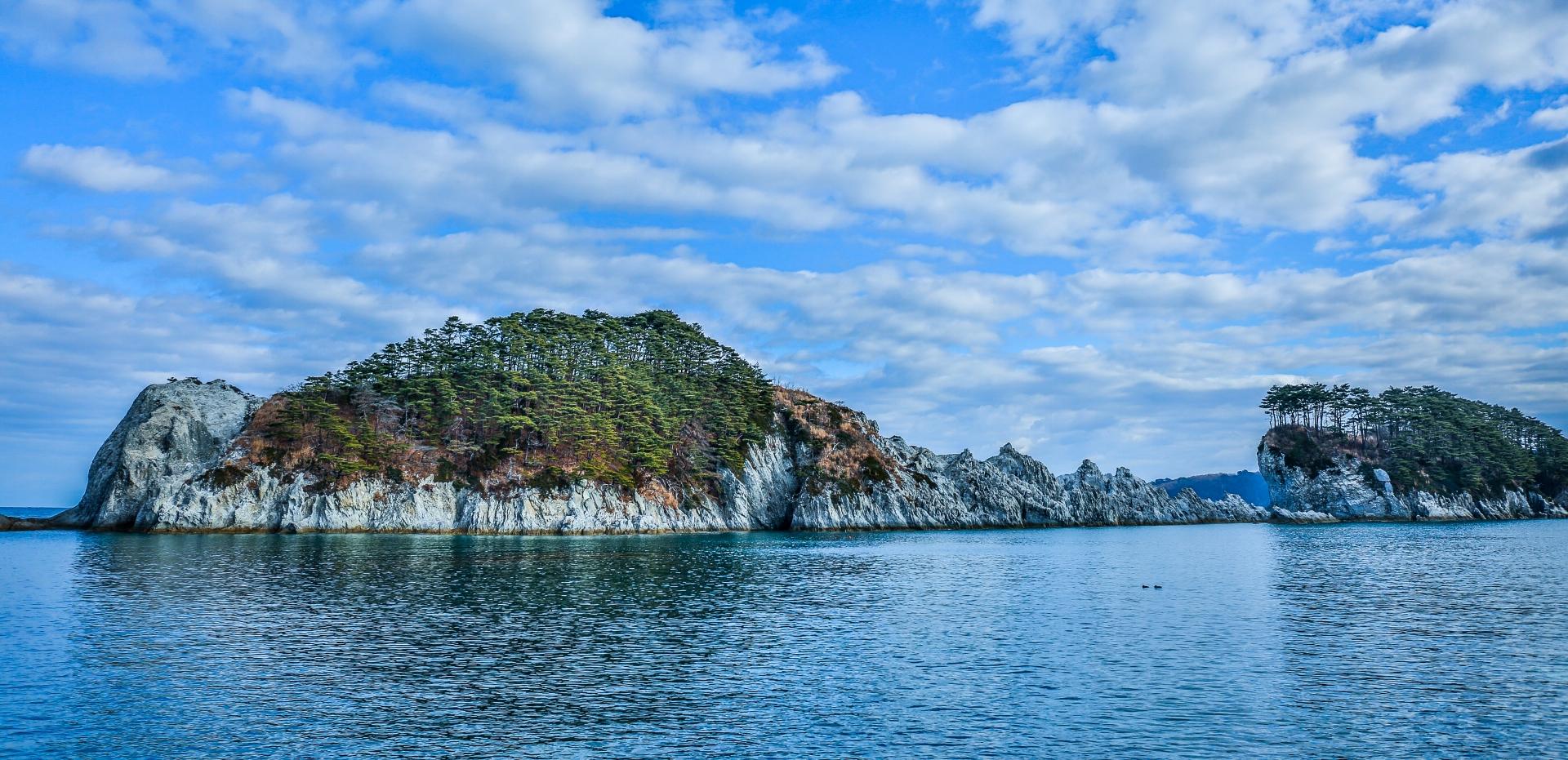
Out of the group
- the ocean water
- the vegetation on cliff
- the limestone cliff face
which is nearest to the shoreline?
the limestone cliff face

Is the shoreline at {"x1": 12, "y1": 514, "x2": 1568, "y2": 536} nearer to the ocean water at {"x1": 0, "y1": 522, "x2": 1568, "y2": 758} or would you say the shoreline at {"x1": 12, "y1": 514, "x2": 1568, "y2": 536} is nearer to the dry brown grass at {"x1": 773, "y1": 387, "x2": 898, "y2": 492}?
the dry brown grass at {"x1": 773, "y1": 387, "x2": 898, "y2": 492}

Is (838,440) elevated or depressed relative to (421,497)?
elevated

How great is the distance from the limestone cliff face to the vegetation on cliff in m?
3.49

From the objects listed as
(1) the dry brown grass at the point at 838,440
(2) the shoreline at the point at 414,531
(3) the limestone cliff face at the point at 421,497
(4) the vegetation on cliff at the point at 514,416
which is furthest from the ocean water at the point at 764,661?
(1) the dry brown grass at the point at 838,440

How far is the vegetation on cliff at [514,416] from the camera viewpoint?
132 metres

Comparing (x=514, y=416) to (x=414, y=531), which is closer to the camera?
(x=414, y=531)

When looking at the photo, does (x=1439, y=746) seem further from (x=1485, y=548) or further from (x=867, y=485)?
(x=867, y=485)

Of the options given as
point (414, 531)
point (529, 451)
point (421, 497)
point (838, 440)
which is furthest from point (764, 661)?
point (838, 440)

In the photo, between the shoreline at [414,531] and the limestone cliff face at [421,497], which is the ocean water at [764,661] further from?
the limestone cliff face at [421,497]

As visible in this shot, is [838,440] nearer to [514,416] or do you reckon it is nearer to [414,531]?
[514,416]

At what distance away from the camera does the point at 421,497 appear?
129 meters

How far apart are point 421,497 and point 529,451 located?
1877 cm

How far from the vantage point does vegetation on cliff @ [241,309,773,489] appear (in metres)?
132

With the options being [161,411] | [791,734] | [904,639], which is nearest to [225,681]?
[791,734]
